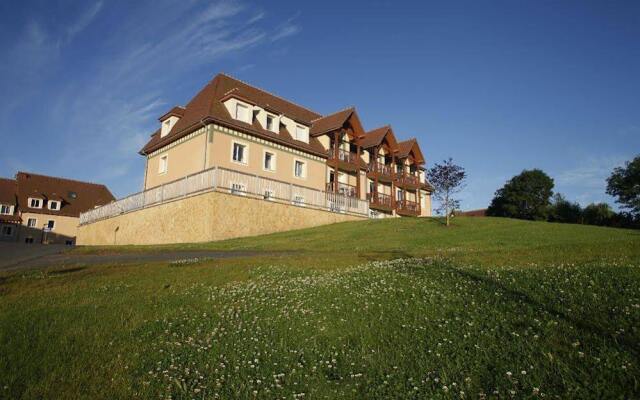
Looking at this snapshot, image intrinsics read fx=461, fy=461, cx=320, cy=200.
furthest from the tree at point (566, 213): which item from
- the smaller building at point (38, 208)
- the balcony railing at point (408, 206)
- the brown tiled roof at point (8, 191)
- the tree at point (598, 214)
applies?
the brown tiled roof at point (8, 191)

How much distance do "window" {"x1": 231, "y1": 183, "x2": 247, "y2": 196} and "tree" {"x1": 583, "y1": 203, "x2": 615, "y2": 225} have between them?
121 feet

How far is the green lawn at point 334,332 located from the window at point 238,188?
51.4ft

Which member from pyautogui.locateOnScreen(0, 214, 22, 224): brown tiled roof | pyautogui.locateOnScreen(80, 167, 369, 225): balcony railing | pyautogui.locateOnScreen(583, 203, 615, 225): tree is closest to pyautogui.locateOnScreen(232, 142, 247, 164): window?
pyautogui.locateOnScreen(80, 167, 369, 225): balcony railing

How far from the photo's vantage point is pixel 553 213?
57.4 m

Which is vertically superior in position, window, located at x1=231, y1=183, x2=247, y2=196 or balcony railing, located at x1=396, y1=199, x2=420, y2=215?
balcony railing, located at x1=396, y1=199, x2=420, y2=215

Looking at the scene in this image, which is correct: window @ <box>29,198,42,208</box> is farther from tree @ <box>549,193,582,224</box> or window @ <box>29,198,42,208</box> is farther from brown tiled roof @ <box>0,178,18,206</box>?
tree @ <box>549,193,582,224</box>

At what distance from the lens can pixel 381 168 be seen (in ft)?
159

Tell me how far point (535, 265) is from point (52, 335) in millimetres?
10465

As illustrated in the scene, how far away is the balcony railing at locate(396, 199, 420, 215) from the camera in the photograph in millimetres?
50269

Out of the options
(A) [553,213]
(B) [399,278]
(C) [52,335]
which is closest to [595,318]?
(B) [399,278]

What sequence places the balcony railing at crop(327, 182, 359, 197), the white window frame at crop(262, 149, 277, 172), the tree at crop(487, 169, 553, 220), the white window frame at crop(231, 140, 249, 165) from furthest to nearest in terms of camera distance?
the tree at crop(487, 169, 553, 220) → the balcony railing at crop(327, 182, 359, 197) → the white window frame at crop(262, 149, 277, 172) → the white window frame at crop(231, 140, 249, 165)

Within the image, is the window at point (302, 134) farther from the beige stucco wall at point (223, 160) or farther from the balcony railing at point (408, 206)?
the balcony railing at point (408, 206)

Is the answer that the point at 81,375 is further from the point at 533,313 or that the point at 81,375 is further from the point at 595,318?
the point at 595,318

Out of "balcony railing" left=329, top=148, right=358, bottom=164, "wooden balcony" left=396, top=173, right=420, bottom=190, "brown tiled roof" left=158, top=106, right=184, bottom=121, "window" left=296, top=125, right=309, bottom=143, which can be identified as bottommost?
"wooden balcony" left=396, top=173, right=420, bottom=190
